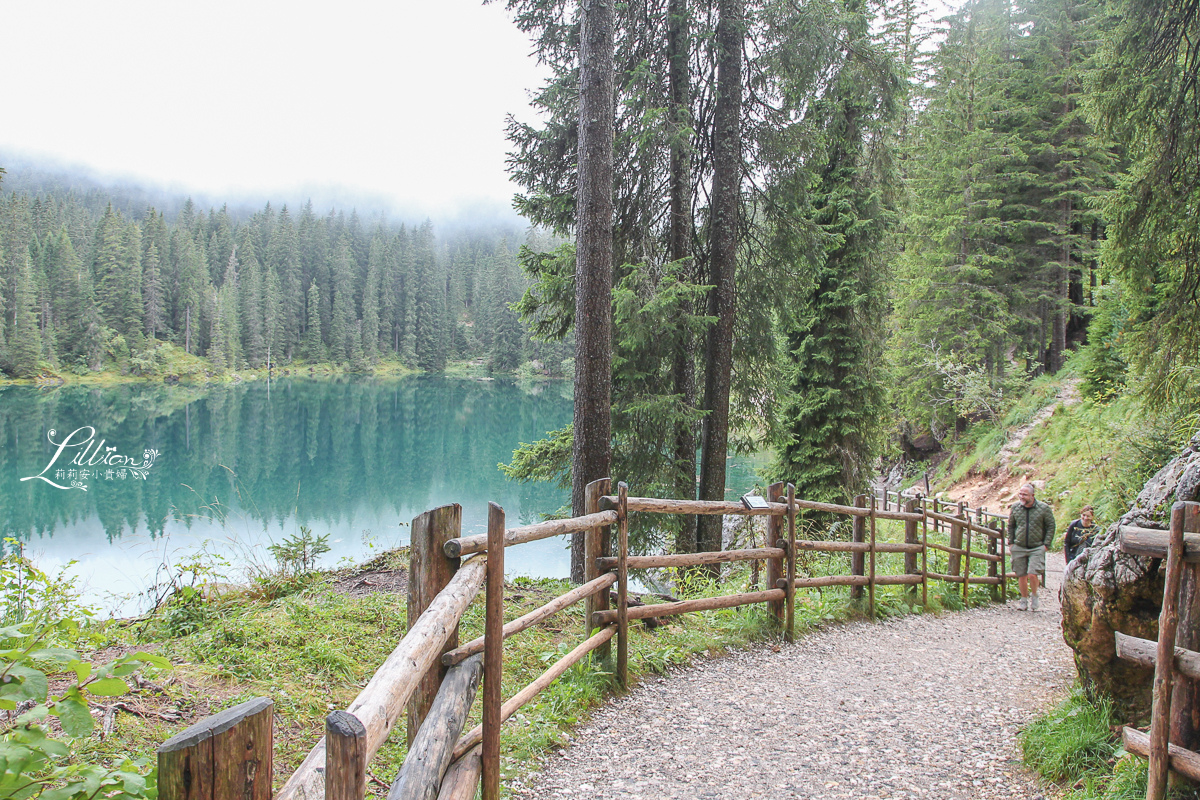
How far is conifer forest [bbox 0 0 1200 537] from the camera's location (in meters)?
8.54

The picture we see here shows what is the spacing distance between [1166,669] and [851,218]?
451 inches

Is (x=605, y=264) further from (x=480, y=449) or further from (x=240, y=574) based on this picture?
(x=480, y=449)

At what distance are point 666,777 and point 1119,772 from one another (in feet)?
7.79

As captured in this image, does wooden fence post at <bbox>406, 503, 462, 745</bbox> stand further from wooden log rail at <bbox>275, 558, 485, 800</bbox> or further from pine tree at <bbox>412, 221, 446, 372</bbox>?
pine tree at <bbox>412, 221, 446, 372</bbox>

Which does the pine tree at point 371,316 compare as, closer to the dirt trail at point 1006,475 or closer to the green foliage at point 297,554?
the dirt trail at point 1006,475

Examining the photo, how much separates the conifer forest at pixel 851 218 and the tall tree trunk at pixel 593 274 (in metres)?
0.17

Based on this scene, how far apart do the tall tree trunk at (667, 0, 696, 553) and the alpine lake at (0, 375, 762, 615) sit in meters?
Result: 3.43

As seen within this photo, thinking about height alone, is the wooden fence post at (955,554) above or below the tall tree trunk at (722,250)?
below

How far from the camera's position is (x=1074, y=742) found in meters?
4.02

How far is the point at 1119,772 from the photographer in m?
3.48

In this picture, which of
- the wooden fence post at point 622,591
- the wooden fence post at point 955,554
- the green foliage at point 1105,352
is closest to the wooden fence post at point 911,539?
the wooden fence post at point 955,554

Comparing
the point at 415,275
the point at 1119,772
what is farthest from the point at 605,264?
the point at 415,275

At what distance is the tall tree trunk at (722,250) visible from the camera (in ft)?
29.5

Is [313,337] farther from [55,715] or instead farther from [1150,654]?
[1150,654]
